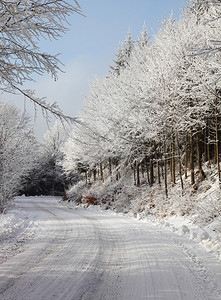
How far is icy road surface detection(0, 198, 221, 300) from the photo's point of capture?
11.6 feet

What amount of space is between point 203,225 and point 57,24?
23.9 feet

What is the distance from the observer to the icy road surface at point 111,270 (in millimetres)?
3545

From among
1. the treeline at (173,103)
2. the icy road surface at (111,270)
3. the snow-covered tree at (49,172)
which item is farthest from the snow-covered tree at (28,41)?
the snow-covered tree at (49,172)

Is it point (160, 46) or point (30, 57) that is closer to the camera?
point (30, 57)

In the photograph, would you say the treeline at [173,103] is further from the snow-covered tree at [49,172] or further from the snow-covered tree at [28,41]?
the snow-covered tree at [49,172]

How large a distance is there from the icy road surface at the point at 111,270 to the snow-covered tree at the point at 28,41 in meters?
2.83

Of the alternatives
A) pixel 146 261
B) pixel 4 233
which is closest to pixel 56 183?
pixel 4 233

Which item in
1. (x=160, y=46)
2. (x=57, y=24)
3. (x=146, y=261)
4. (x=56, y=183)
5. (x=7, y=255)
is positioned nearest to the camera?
(x=57, y=24)

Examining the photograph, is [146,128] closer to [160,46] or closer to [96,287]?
[160,46]

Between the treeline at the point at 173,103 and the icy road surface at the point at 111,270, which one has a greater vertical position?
the treeline at the point at 173,103

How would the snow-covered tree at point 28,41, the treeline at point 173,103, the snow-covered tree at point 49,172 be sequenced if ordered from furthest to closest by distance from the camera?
the snow-covered tree at point 49,172
the treeline at point 173,103
the snow-covered tree at point 28,41

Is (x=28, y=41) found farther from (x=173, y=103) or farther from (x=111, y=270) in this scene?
(x=173, y=103)

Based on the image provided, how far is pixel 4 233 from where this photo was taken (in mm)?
8133

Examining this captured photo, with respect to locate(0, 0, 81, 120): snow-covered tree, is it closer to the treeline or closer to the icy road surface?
the icy road surface
